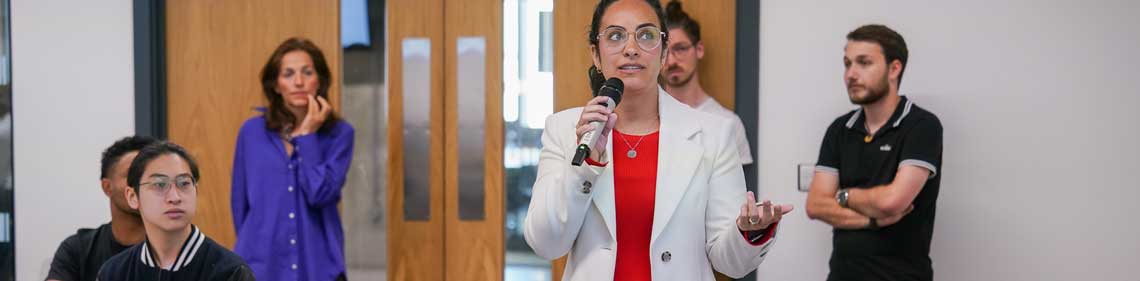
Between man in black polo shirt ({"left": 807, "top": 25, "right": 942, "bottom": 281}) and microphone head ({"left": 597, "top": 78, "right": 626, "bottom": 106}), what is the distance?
1.32 metres

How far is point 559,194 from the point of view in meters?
1.73

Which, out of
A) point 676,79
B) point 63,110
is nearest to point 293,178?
point 676,79

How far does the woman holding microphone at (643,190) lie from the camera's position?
1761 millimetres

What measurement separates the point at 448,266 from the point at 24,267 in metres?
1.89

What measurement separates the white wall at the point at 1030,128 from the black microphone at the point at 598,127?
199 cm

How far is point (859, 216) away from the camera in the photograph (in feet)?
9.42

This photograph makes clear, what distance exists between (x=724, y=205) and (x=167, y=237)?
1217 mm

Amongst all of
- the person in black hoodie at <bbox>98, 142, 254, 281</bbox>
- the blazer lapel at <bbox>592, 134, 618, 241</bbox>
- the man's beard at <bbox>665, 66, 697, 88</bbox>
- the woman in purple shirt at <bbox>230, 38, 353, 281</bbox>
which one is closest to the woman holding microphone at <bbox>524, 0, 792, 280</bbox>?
the blazer lapel at <bbox>592, 134, 618, 241</bbox>

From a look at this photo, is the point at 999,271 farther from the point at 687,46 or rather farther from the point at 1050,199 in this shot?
the point at 687,46

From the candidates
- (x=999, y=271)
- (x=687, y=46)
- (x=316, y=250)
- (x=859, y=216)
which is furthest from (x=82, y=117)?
(x=999, y=271)

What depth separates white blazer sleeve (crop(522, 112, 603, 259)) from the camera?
1702mm

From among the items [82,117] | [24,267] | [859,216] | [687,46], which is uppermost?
[687,46]

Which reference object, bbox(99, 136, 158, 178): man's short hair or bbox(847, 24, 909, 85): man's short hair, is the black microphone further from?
bbox(847, 24, 909, 85): man's short hair

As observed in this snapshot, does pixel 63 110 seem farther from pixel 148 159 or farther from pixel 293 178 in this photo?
pixel 148 159
